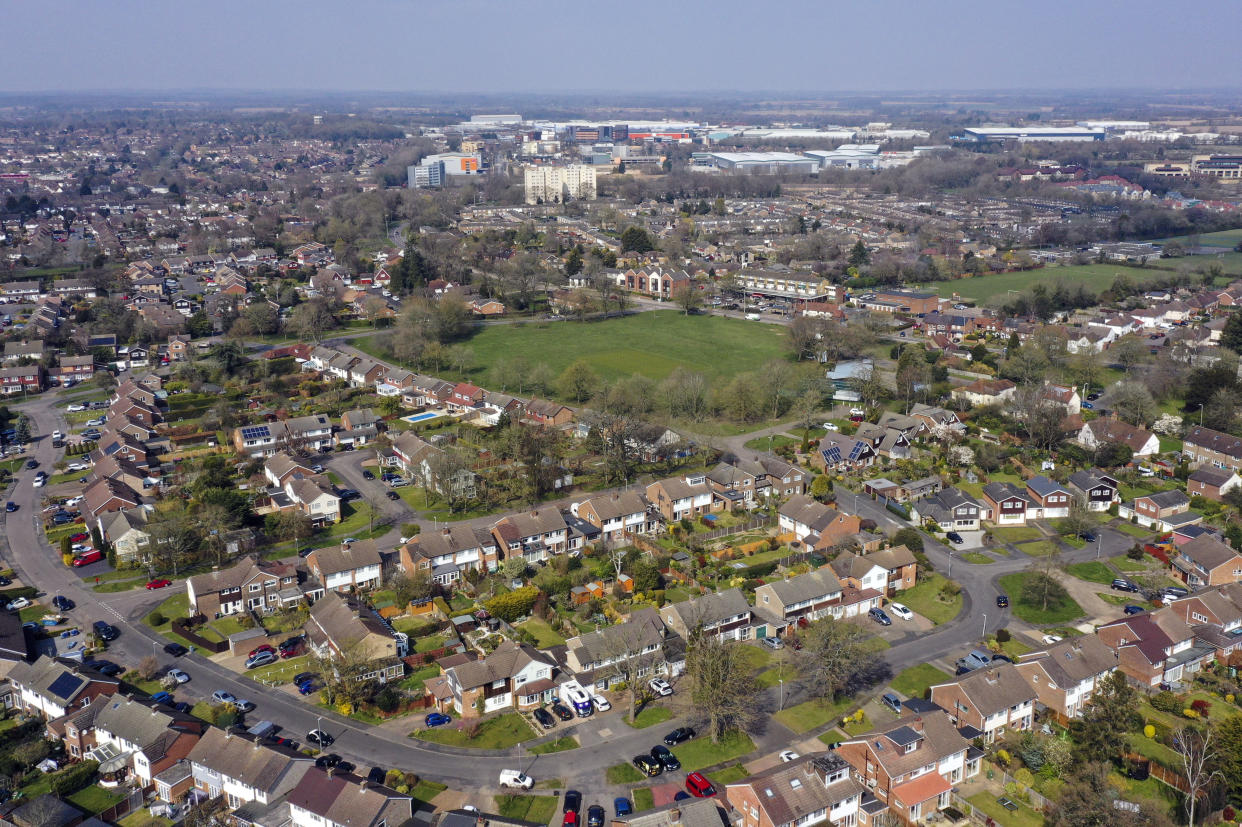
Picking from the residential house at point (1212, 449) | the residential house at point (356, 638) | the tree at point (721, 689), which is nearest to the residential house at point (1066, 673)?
the tree at point (721, 689)

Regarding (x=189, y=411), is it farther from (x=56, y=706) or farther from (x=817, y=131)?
(x=817, y=131)

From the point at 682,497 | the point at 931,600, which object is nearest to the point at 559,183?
the point at 682,497

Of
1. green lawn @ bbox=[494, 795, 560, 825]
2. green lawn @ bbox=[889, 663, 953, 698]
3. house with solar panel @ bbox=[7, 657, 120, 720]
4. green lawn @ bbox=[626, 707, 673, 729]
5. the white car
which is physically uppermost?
house with solar panel @ bbox=[7, 657, 120, 720]

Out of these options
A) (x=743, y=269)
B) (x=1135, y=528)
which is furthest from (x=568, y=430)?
(x=743, y=269)

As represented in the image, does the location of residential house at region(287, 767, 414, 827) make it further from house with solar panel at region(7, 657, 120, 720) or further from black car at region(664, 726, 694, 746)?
house with solar panel at region(7, 657, 120, 720)

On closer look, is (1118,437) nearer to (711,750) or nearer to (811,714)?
(811,714)

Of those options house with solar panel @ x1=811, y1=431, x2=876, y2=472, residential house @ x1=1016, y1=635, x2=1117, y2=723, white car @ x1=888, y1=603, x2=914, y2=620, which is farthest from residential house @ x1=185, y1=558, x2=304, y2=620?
house with solar panel @ x1=811, y1=431, x2=876, y2=472

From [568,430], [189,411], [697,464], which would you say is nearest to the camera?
[697,464]
